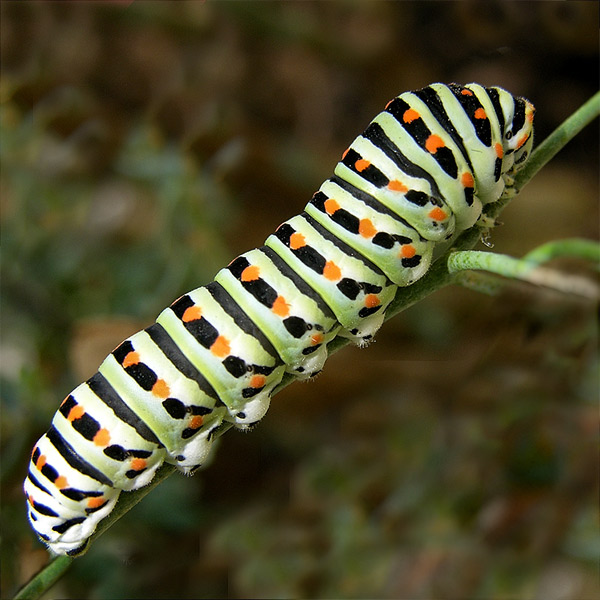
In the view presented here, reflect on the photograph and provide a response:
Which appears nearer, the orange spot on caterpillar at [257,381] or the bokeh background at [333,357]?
the orange spot on caterpillar at [257,381]

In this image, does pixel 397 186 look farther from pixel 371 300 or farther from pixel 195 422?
pixel 195 422

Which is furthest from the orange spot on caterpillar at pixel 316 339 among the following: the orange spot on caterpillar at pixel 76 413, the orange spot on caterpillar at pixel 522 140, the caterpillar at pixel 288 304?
the orange spot on caterpillar at pixel 522 140

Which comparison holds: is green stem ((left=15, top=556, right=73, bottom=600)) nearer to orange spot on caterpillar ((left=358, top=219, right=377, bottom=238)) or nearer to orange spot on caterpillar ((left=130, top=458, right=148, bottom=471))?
orange spot on caterpillar ((left=130, top=458, right=148, bottom=471))

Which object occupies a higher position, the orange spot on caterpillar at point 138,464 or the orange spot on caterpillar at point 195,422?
the orange spot on caterpillar at point 138,464

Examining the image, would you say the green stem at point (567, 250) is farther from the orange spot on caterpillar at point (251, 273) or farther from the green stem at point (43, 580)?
the green stem at point (43, 580)

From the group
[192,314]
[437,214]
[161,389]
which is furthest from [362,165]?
[161,389]
